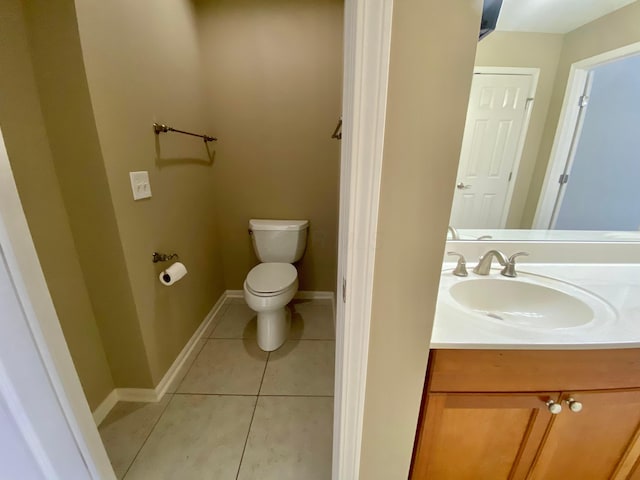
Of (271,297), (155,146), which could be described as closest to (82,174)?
(155,146)

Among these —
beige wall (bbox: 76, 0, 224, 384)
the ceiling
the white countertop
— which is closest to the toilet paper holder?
beige wall (bbox: 76, 0, 224, 384)

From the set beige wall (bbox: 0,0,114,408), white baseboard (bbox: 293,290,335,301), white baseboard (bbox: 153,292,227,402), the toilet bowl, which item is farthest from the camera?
white baseboard (bbox: 293,290,335,301)

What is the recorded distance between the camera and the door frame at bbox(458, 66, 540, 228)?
107cm

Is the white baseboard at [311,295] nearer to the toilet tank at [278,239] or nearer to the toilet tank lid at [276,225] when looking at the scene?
the toilet tank at [278,239]

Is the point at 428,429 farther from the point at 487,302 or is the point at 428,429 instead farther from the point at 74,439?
the point at 74,439

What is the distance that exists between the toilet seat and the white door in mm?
1065

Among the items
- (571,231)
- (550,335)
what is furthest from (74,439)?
(571,231)

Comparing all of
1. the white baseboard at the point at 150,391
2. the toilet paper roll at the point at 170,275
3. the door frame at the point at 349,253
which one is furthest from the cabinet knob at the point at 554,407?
the white baseboard at the point at 150,391

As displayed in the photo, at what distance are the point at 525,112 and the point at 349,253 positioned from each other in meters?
1.16

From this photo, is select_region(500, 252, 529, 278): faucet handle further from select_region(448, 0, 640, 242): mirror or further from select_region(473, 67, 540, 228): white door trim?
select_region(473, 67, 540, 228): white door trim

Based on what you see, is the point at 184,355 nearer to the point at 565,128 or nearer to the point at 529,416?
the point at 529,416

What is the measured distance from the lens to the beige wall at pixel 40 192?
87cm

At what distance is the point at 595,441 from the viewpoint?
79 cm

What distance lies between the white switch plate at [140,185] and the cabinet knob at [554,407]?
172 cm
